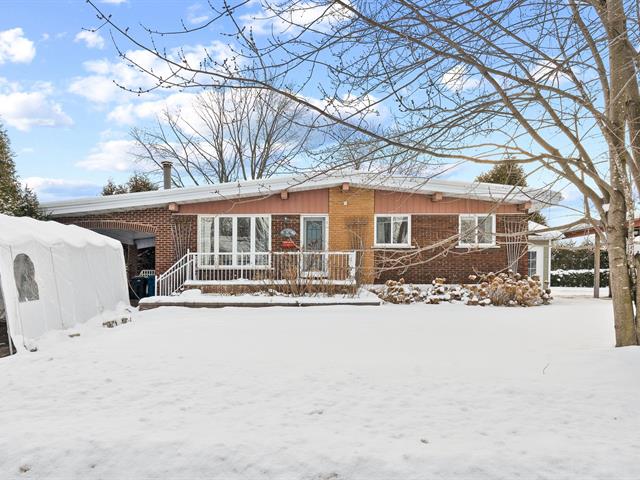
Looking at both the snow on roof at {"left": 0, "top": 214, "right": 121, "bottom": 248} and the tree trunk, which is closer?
the tree trunk

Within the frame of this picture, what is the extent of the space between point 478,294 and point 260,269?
6.56 metres

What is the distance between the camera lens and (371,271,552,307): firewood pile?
11375 mm

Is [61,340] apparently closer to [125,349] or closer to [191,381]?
[125,349]

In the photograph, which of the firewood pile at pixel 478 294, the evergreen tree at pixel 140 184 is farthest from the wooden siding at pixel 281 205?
the evergreen tree at pixel 140 184

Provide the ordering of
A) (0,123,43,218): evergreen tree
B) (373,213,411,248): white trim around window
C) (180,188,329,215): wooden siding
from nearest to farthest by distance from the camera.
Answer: (0,123,43,218): evergreen tree → (180,188,329,215): wooden siding → (373,213,411,248): white trim around window

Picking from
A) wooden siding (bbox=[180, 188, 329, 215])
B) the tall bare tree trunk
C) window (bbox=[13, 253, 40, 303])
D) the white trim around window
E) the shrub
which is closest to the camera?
the tall bare tree trunk

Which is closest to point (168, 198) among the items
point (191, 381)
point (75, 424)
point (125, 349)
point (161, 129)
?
point (125, 349)

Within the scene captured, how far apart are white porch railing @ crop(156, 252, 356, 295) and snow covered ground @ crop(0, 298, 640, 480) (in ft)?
15.4

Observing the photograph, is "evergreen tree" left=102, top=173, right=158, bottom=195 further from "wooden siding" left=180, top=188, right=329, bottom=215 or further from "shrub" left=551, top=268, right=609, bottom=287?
"shrub" left=551, top=268, right=609, bottom=287

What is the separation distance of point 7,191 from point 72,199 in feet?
6.06

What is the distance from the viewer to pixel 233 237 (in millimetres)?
14062

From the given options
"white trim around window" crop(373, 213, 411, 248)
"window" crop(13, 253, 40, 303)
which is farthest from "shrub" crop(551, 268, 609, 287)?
"window" crop(13, 253, 40, 303)

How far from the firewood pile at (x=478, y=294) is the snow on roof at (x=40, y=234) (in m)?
7.58

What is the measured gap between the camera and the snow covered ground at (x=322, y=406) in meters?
2.50
